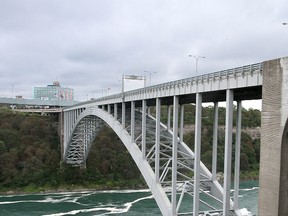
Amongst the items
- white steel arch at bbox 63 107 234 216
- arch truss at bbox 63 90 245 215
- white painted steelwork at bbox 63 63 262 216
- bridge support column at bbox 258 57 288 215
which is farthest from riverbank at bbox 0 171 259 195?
bridge support column at bbox 258 57 288 215

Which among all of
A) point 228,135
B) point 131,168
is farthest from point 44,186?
point 228,135

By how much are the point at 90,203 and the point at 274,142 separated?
26542mm

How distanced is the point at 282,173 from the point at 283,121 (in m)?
1.14

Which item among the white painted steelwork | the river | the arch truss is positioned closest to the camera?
the white painted steelwork

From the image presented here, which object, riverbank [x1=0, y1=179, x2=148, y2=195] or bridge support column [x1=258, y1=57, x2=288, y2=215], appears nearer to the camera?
bridge support column [x1=258, y1=57, x2=288, y2=215]

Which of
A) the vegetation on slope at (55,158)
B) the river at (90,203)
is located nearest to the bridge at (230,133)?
the river at (90,203)

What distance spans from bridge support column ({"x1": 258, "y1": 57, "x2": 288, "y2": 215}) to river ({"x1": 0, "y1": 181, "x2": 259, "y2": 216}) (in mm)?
19745

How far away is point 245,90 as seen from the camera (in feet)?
32.6

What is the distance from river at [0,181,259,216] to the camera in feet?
93.4

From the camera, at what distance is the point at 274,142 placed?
7.62 m

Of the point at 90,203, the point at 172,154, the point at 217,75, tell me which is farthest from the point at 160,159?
the point at 90,203

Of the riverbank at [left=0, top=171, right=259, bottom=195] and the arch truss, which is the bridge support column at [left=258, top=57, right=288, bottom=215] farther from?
the riverbank at [left=0, top=171, right=259, bottom=195]

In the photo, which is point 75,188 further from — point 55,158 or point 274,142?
point 274,142

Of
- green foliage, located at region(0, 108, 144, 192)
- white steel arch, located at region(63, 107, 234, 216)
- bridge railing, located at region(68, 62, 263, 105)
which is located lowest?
green foliage, located at region(0, 108, 144, 192)
